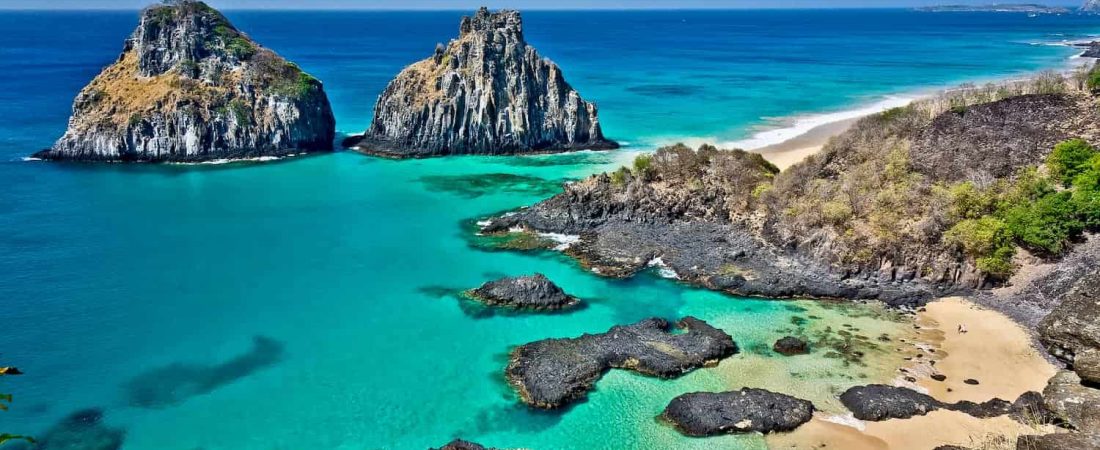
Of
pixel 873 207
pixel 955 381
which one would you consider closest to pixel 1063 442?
pixel 955 381

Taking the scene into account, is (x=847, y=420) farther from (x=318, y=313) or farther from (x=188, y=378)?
(x=188, y=378)

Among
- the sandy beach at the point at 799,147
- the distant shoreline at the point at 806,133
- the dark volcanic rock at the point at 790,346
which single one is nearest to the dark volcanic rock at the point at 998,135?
the distant shoreline at the point at 806,133

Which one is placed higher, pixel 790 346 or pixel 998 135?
pixel 998 135

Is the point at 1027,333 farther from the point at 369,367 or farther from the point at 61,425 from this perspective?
the point at 61,425

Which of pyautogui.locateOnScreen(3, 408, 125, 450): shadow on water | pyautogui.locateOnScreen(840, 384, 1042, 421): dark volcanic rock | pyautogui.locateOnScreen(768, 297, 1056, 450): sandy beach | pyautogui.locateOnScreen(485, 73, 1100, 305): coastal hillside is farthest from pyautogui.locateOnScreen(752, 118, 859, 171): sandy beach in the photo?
pyautogui.locateOnScreen(3, 408, 125, 450): shadow on water

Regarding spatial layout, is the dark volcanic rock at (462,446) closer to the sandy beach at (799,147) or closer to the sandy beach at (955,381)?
the sandy beach at (955,381)

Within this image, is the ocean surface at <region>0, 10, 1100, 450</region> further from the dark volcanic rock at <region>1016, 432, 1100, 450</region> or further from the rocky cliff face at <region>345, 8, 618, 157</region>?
the dark volcanic rock at <region>1016, 432, 1100, 450</region>
